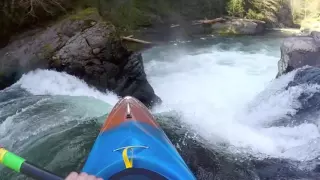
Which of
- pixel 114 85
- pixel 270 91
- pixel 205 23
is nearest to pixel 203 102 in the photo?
pixel 270 91

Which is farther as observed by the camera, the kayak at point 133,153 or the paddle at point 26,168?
the kayak at point 133,153

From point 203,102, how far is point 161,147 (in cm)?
359

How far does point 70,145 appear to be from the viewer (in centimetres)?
422

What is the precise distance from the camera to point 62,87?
585cm

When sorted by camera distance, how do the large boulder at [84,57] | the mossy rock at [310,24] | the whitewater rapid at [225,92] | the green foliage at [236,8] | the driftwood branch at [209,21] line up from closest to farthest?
the whitewater rapid at [225,92], the large boulder at [84,57], the driftwood branch at [209,21], the mossy rock at [310,24], the green foliage at [236,8]

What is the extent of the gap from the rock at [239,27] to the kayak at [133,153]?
8.83 meters

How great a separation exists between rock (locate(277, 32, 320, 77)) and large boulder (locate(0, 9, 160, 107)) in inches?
90.5

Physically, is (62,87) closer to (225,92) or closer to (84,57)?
(84,57)

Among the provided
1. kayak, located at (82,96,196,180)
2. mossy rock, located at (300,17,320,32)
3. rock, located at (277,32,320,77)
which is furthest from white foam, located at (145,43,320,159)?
mossy rock, located at (300,17,320,32)

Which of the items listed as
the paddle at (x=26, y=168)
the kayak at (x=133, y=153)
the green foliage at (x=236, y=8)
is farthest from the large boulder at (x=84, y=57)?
the green foliage at (x=236, y=8)

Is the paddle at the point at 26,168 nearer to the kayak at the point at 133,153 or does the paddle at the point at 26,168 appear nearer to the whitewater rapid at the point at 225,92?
the kayak at the point at 133,153

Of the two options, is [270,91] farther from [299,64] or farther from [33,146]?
[33,146]

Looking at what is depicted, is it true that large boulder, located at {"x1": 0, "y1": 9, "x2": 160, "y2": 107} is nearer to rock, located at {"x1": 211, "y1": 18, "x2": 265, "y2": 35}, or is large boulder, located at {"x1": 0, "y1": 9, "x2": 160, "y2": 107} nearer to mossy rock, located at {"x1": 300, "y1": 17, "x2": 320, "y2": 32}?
rock, located at {"x1": 211, "y1": 18, "x2": 265, "y2": 35}

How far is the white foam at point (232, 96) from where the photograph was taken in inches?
176
